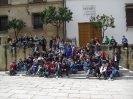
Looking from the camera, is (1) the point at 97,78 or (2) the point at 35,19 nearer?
Result: (1) the point at 97,78

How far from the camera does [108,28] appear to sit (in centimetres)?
1814

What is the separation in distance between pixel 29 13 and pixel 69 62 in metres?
8.93

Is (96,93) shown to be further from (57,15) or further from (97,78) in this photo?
(57,15)

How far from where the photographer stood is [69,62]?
530 inches

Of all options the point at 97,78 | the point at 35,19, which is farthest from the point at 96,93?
the point at 35,19

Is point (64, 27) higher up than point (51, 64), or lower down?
higher up

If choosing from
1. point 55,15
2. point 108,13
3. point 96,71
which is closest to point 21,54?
point 55,15

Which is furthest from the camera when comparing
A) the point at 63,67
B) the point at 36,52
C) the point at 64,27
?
the point at 64,27

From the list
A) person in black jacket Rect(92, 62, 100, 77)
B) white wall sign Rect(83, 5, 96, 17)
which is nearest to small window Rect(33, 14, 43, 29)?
white wall sign Rect(83, 5, 96, 17)

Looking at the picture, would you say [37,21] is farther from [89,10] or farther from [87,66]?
[87,66]

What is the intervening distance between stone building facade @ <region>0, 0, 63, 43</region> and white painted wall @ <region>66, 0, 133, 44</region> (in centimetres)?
146

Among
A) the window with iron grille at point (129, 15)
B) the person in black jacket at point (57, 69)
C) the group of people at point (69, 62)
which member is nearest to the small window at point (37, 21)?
the group of people at point (69, 62)

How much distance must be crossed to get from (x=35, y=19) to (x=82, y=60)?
8.83 m

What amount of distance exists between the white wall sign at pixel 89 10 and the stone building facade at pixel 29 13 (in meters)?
2.70
